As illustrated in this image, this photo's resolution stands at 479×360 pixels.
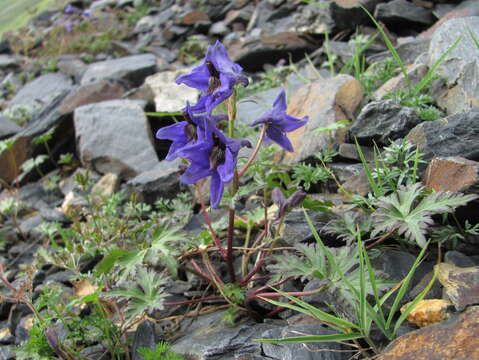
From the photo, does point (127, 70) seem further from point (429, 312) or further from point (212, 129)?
point (429, 312)

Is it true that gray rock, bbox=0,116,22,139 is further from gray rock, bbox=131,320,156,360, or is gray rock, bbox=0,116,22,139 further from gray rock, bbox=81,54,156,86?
gray rock, bbox=131,320,156,360

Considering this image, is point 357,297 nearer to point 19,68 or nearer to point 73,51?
point 73,51

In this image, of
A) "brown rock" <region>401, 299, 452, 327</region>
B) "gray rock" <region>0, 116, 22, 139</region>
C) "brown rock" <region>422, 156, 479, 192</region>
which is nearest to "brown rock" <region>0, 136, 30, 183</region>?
"gray rock" <region>0, 116, 22, 139</region>

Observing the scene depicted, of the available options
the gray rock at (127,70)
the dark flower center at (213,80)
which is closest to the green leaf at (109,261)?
the dark flower center at (213,80)

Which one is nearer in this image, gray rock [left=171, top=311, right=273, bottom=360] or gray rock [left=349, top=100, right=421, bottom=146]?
gray rock [left=171, top=311, right=273, bottom=360]

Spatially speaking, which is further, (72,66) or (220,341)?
(72,66)

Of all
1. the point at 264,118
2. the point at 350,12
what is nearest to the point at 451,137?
the point at 264,118
